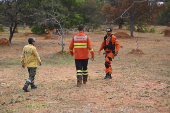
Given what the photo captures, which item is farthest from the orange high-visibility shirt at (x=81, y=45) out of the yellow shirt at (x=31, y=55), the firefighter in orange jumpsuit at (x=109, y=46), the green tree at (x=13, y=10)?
the green tree at (x=13, y=10)

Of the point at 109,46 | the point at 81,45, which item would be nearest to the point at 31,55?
the point at 81,45

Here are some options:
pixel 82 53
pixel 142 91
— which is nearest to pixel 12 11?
pixel 82 53

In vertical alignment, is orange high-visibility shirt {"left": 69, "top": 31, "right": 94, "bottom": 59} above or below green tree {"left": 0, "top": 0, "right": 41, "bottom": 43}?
below

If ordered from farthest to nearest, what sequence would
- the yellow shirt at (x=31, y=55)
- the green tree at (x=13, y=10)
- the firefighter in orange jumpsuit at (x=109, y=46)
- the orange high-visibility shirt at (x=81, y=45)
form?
the green tree at (x=13, y=10) < the firefighter in orange jumpsuit at (x=109, y=46) < the orange high-visibility shirt at (x=81, y=45) < the yellow shirt at (x=31, y=55)

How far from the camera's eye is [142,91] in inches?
240

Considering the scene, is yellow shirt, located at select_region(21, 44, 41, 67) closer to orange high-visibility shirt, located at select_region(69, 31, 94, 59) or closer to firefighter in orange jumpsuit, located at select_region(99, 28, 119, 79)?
orange high-visibility shirt, located at select_region(69, 31, 94, 59)

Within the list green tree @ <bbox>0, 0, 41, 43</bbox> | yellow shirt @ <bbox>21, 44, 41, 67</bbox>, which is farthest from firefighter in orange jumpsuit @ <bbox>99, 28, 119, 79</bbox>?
green tree @ <bbox>0, 0, 41, 43</bbox>

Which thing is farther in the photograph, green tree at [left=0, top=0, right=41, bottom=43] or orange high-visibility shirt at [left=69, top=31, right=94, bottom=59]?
green tree at [left=0, top=0, right=41, bottom=43]

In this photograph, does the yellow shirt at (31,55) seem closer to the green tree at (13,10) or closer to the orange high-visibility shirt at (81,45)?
the orange high-visibility shirt at (81,45)

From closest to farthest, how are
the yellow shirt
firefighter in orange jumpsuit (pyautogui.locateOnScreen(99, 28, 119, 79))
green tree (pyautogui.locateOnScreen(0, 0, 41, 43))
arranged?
the yellow shirt, firefighter in orange jumpsuit (pyautogui.locateOnScreen(99, 28, 119, 79)), green tree (pyautogui.locateOnScreen(0, 0, 41, 43))

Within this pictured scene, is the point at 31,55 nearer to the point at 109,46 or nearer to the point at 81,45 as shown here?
the point at 81,45

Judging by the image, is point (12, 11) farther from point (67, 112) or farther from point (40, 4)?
point (67, 112)

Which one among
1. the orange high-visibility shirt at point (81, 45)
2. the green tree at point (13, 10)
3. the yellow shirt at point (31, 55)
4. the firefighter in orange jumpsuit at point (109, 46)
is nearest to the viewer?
the yellow shirt at point (31, 55)

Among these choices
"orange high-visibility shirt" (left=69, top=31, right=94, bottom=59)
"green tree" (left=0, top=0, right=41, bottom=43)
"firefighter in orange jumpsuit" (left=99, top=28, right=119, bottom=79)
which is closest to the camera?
"orange high-visibility shirt" (left=69, top=31, right=94, bottom=59)
